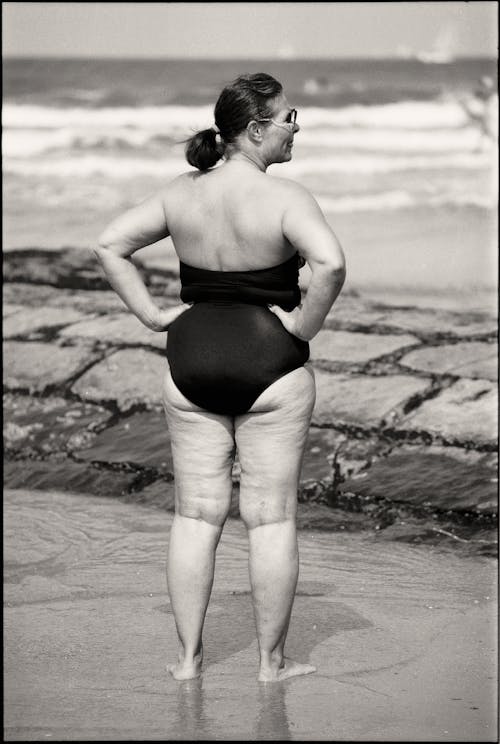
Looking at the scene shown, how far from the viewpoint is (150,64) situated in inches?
830

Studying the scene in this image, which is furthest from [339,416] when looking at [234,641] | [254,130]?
[254,130]

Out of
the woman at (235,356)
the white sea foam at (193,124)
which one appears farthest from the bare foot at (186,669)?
the white sea foam at (193,124)

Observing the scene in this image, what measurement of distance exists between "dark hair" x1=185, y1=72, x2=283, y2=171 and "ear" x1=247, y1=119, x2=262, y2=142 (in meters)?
0.01

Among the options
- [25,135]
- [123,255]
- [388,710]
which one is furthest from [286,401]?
[25,135]

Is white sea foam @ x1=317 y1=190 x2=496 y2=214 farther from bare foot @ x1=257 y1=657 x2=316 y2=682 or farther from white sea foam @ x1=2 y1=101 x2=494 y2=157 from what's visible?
bare foot @ x1=257 y1=657 x2=316 y2=682

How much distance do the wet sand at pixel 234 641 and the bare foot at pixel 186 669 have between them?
0.03 metres

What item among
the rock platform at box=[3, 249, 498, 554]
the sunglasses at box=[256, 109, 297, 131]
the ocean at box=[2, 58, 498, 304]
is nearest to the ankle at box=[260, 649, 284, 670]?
the rock platform at box=[3, 249, 498, 554]

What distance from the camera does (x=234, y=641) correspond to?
3932 mm

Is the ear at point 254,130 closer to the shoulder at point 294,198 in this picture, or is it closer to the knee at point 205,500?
the shoulder at point 294,198

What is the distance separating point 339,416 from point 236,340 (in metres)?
2.33

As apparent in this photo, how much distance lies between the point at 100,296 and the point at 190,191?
15.1 feet

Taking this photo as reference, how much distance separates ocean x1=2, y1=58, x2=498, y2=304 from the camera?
1264cm

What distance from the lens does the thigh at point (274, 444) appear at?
140 inches

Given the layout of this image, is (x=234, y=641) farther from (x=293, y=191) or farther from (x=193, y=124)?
(x=193, y=124)
